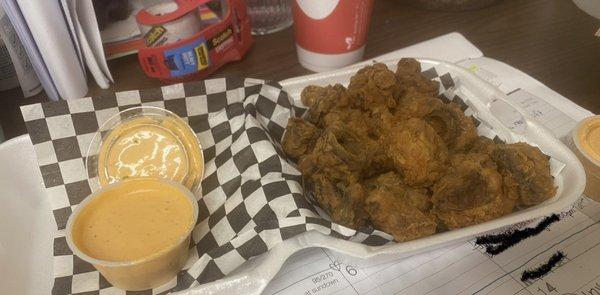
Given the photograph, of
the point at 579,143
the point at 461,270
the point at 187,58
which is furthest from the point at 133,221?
the point at 579,143

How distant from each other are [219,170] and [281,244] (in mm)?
292

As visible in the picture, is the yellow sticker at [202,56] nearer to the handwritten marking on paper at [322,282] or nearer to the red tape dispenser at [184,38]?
the red tape dispenser at [184,38]

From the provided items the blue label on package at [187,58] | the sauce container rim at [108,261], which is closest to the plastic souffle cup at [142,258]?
the sauce container rim at [108,261]

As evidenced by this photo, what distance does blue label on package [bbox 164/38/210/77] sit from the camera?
1.21m

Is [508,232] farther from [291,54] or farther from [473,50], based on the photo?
[291,54]

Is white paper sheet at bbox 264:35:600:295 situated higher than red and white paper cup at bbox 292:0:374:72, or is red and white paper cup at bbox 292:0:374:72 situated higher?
red and white paper cup at bbox 292:0:374:72

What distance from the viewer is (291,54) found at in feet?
4.77

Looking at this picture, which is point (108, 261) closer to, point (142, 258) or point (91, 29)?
point (142, 258)

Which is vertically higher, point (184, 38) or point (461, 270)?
point (184, 38)

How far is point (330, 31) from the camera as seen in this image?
4.07 feet

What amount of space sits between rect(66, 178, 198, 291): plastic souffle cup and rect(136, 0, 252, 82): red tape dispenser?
42cm

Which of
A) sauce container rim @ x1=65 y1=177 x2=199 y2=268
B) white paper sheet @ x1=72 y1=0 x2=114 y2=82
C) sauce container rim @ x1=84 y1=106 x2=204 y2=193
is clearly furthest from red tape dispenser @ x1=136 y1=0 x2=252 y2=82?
sauce container rim @ x1=65 y1=177 x2=199 y2=268

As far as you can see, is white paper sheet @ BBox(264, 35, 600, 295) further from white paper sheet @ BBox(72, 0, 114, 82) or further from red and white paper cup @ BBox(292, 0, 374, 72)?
white paper sheet @ BBox(72, 0, 114, 82)

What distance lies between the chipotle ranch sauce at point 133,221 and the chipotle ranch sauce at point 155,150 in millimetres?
84
